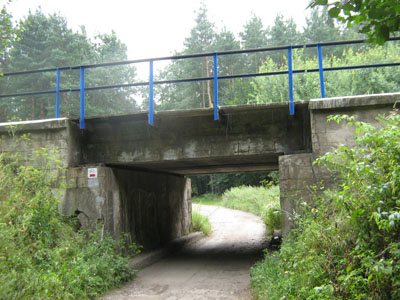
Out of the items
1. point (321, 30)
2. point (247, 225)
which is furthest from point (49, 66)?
point (321, 30)

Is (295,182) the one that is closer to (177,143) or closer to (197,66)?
(177,143)

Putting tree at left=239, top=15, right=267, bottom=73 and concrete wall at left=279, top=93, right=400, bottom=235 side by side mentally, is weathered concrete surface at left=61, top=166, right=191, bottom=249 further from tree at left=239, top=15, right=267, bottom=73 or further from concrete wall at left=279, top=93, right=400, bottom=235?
tree at left=239, top=15, right=267, bottom=73

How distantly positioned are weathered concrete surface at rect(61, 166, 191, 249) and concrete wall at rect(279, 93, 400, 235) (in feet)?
13.7

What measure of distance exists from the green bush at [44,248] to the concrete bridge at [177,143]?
0.49 m

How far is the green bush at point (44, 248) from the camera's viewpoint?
5.23m

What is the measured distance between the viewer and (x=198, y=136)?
8570 mm

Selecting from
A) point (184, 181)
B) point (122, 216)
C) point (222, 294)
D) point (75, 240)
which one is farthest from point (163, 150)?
point (184, 181)

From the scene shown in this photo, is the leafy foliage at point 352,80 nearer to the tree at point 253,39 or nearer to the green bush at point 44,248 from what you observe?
the tree at point 253,39

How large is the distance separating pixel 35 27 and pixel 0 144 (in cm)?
2138

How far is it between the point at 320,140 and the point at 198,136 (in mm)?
2840

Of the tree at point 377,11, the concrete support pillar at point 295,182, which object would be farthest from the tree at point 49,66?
the tree at point 377,11

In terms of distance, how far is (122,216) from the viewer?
30.4 feet

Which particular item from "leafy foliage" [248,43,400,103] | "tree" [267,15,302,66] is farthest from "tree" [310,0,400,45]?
"tree" [267,15,302,66]

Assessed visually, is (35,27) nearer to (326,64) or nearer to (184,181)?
(184,181)
